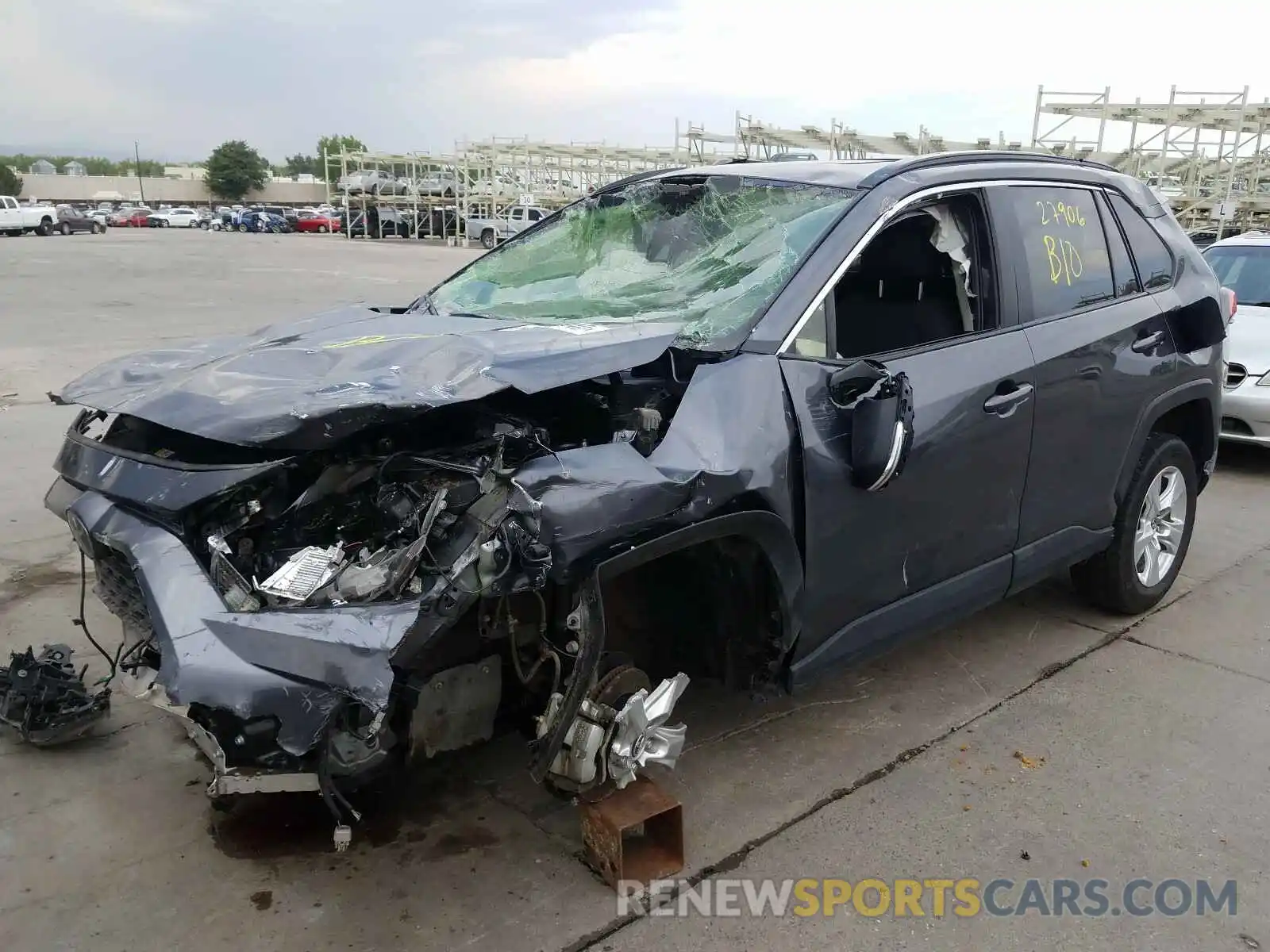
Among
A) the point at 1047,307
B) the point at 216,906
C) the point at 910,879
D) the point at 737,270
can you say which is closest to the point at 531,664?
the point at 216,906

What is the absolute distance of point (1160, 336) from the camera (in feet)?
13.8

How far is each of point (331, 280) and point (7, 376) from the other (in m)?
13.0

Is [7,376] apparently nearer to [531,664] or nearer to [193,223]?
[531,664]

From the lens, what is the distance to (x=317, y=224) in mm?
58562

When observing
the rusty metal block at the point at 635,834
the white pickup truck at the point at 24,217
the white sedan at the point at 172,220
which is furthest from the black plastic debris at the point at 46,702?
the white sedan at the point at 172,220

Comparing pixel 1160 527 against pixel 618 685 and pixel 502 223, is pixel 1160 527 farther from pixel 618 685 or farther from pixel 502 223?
pixel 502 223

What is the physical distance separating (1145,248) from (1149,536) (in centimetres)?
131

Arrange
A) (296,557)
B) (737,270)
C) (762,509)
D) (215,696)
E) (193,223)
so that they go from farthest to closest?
(193,223) → (737,270) → (762,509) → (296,557) → (215,696)

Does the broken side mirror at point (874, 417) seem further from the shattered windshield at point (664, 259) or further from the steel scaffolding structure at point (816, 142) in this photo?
the steel scaffolding structure at point (816, 142)

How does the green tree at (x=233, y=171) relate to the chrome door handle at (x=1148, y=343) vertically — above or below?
above

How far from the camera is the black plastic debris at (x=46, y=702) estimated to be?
3.28 metres

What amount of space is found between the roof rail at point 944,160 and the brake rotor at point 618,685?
71.9 inches

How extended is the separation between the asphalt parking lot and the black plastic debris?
0.09m

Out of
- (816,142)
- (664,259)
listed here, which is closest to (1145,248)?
(664,259)
